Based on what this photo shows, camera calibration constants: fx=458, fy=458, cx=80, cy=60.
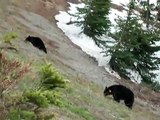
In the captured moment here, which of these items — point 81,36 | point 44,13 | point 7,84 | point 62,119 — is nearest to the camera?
point 7,84

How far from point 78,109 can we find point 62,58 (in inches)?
597

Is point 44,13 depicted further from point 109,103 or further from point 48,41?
point 109,103

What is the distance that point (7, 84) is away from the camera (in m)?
6.24

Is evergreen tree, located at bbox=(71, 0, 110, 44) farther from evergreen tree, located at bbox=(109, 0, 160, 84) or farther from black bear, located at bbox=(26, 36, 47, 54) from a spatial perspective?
black bear, located at bbox=(26, 36, 47, 54)

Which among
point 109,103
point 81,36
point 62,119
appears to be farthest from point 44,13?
point 62,119

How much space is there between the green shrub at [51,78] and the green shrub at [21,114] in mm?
456

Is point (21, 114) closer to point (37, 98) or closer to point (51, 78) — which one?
point (37, 98)

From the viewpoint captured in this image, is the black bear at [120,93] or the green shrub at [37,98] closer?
the green shrub at [37,98]

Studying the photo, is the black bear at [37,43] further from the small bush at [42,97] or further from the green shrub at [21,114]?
the small bush at [42,97]

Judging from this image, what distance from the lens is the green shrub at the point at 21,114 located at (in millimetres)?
6488

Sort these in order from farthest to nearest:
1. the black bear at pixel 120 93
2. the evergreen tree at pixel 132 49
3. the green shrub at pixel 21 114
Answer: the evergreen tree at pixel 132 49
the black bear at pixel 120 93
the green shrub at pixel 21 114

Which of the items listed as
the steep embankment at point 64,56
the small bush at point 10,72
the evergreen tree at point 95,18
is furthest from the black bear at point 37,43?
the small bush at point 10,72

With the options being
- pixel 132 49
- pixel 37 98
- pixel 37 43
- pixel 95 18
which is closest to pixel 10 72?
pixel 37 98

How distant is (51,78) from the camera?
652 centimetres
